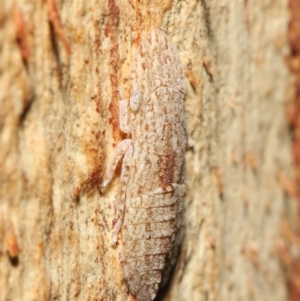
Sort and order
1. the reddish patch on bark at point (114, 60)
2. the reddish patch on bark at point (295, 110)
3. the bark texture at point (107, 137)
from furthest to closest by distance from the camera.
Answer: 1. the reddish patch on bark at point (295, 110)
2. the reddish patch on bark at point (114, 60)
3. the bark texture at point (107, 137)

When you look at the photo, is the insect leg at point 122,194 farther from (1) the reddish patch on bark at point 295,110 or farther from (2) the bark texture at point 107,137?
(1) the reddish patch on bark at point 295,110

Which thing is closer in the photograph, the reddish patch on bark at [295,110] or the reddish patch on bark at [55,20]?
the reddish patch on bark at [55,20]

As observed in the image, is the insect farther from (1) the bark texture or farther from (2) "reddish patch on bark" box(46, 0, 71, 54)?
(2) "reddish patch on bark" box(46, 0, 71, 54)

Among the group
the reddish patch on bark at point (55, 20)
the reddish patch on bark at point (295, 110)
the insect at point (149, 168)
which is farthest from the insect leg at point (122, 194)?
the reddish patch on bark at point (295, 110)

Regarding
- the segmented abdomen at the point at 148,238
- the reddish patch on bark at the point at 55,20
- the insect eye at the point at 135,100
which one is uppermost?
the reddish patch on bark at the point at 55,20

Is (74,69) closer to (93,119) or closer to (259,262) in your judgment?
(93,119)

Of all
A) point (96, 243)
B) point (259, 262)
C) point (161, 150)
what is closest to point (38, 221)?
point (96, 243)

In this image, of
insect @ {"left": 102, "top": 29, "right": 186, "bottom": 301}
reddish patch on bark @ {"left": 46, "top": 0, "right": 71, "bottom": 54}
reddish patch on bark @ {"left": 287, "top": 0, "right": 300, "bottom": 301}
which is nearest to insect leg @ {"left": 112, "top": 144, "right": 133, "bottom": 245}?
insect @ {"left": 102, "top": 29, "right": 186, "bottom": 301}
